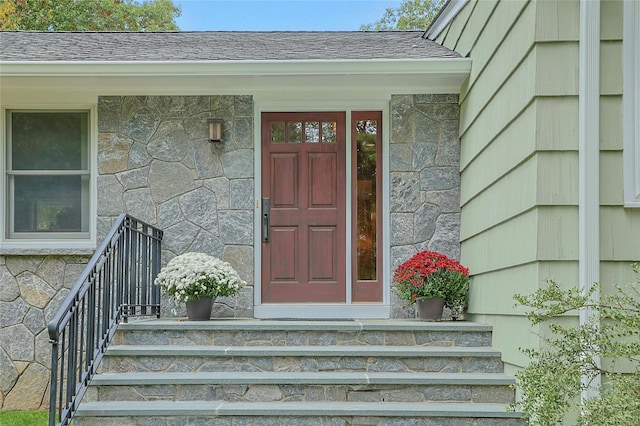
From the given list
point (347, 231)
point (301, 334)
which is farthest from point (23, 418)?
point (347, 231)

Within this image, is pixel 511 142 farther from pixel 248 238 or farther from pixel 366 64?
pixel 248 238

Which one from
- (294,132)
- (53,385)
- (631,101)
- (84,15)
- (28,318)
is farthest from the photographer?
(84,15)

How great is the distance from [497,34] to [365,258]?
2.11m

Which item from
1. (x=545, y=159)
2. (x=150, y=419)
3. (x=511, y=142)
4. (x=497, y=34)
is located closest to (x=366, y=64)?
(x=497, y=34)

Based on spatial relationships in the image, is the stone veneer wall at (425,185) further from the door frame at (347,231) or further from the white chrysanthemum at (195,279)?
the white chrysanthemum at (195,279)

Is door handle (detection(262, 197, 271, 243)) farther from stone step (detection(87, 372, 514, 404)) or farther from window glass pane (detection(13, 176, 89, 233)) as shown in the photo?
stone step (detection(87, 372, 514, 404))

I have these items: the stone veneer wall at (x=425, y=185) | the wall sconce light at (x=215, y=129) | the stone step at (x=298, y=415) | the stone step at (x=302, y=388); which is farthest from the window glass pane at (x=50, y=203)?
the stone veneer wall at (x=425, y=185)

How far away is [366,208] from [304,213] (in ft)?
1.63

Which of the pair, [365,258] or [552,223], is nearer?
[552,223]

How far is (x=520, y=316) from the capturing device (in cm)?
386

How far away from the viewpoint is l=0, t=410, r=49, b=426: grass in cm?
482

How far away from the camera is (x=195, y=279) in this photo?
4.91 meters

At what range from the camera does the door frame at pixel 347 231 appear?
5.63 metres

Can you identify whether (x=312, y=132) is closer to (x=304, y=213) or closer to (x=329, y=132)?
(x=329, y=132)
